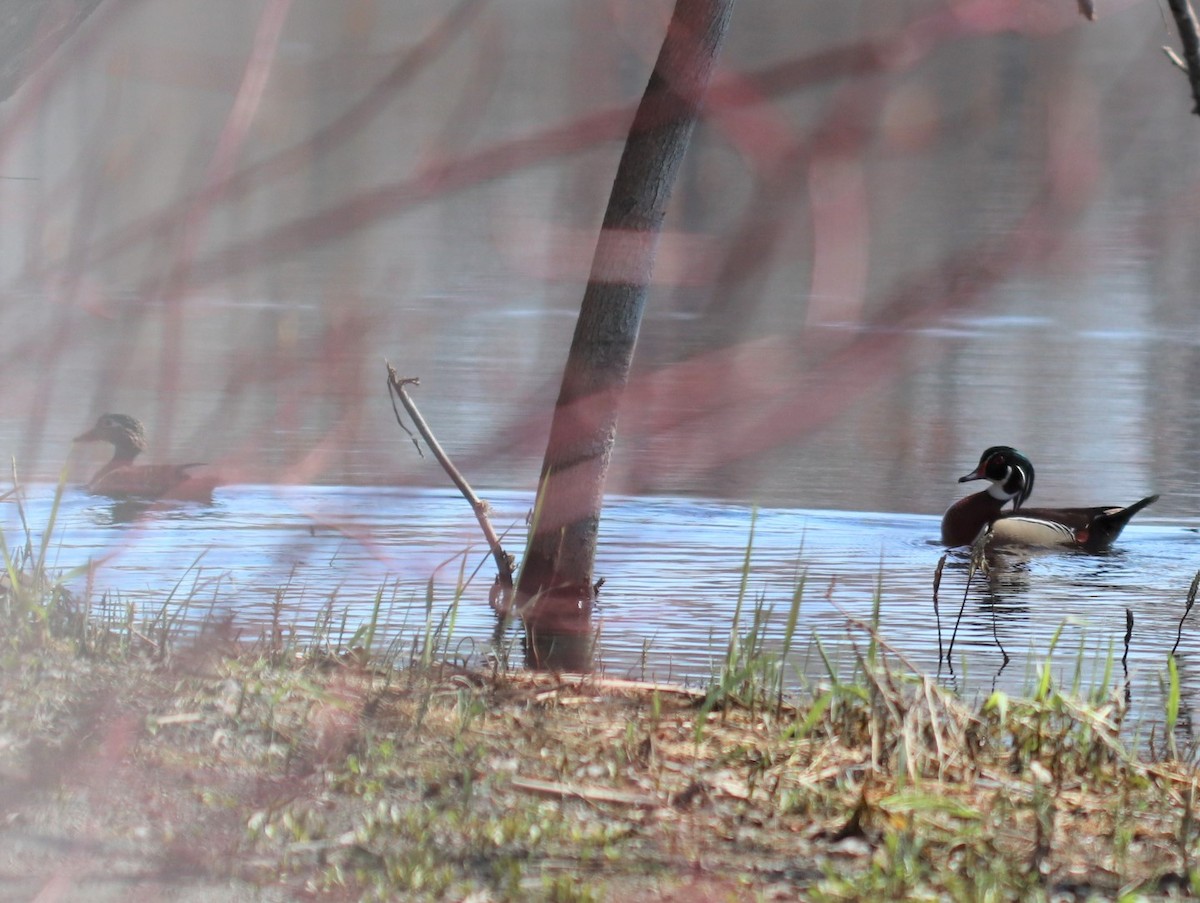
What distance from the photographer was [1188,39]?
78.5 inches

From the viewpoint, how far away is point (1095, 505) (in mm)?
8219

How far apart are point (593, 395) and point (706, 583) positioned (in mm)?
1660

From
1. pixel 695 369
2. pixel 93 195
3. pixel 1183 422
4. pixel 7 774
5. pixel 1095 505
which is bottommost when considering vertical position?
pixel 7 774

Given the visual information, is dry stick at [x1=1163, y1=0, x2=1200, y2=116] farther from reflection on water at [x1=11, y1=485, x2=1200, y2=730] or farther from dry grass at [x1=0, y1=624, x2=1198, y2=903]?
reflection on water at [x1=11, y1=485, x2=1200, y2=730]

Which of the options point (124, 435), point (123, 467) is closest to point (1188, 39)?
point (123, 467)

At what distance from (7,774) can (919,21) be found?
2048mm

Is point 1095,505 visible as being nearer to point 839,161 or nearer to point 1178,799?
point 1178,799

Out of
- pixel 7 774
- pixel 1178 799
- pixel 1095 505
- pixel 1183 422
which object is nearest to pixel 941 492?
pixel 1095 505

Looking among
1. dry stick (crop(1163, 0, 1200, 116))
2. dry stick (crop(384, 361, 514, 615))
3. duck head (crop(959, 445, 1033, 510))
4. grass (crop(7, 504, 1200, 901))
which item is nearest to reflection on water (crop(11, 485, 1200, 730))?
dry stick (crop(384, 361, 514, 615))

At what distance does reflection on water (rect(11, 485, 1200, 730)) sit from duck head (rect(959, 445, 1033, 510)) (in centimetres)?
62

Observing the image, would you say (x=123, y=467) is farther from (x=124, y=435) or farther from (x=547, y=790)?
(x=547, y=790)

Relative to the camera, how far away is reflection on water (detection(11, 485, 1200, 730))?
4.43 m

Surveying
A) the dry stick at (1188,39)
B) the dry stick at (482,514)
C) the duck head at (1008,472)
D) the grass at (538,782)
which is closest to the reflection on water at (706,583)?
the dry stick at (482,514)

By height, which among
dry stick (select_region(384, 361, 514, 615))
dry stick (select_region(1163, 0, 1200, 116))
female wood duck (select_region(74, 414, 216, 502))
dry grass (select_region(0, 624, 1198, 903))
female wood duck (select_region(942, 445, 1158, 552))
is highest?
female wood duck (select_region(942, 445, 1158, 552))
